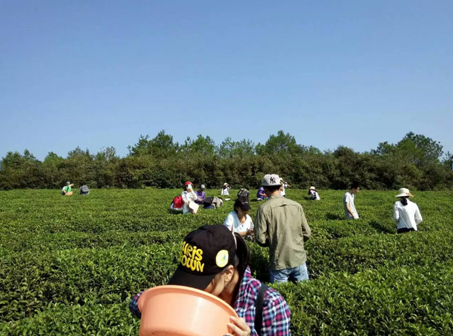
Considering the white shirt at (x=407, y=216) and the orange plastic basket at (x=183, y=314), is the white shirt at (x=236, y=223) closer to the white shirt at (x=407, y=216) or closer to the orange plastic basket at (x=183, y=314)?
the white shirt at (x=407, y=216)

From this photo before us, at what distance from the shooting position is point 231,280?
1727mm

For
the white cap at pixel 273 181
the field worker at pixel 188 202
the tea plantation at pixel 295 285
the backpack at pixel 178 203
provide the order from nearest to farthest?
the tea plantation at pixel 295 285 < the white cap at pixel 273 181 < the field worker at pixel 188 202 < the backpack at pixel 178 203

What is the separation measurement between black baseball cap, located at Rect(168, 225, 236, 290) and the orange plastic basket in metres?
0.12

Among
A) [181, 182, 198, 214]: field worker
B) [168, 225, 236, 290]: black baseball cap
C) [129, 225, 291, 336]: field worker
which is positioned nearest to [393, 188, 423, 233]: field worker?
[181, 182, 198, 214]: field worker

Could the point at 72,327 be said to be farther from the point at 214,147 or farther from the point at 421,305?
the point at 214,147

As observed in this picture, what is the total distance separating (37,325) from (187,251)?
2.61m

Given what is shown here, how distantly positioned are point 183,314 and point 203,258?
268 mm

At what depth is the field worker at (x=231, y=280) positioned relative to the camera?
1.47m

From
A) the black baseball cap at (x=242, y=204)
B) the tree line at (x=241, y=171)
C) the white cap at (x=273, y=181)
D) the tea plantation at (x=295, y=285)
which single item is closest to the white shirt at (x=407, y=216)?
the tea plantation at (x=295, y=285)

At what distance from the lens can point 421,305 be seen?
11.6ft

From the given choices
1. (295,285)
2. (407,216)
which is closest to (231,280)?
(295,285)

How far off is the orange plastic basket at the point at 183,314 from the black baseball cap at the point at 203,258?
0.12 m

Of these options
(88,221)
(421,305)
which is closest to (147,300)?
(421,305)

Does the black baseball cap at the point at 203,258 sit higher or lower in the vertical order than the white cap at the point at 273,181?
lower
